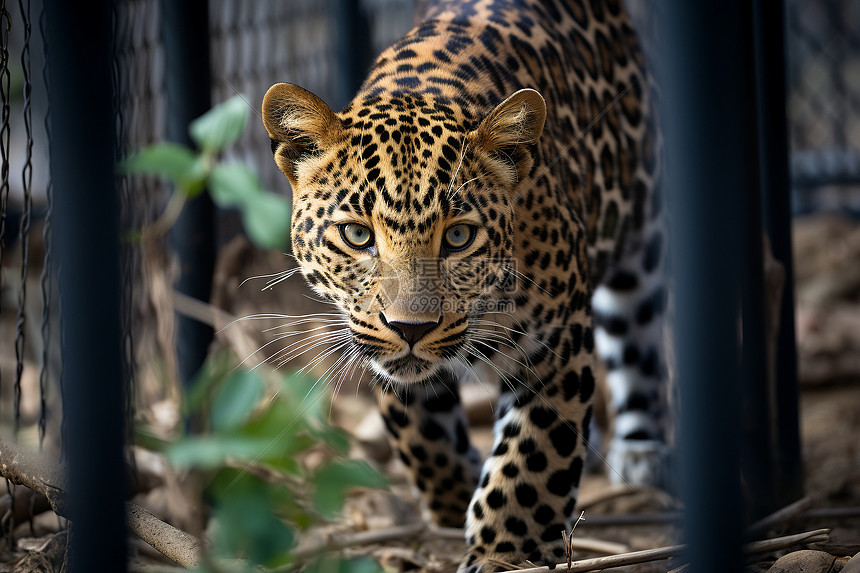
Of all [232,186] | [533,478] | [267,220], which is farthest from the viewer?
[533,478]

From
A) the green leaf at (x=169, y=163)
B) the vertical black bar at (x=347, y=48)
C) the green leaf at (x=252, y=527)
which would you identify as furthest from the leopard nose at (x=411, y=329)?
the vertical black bar at (x=347, y=48)

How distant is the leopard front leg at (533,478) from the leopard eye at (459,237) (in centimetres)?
71

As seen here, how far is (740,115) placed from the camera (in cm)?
164

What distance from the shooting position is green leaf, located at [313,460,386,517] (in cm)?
186

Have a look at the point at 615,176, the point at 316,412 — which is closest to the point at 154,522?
the point at 316,412

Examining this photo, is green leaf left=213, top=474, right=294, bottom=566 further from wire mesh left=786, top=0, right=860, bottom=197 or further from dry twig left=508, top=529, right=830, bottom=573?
wire mesh left=786, top=0, right=860, bottom=197

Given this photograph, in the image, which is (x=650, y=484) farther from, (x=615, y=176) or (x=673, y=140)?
(x=673, y=140)

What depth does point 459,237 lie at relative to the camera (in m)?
3.14

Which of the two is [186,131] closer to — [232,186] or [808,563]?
[232,186]

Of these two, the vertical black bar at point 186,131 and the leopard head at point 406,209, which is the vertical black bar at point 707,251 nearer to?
the leopard head at point 406,209

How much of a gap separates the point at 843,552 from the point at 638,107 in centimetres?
274

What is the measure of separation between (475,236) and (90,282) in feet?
5.71

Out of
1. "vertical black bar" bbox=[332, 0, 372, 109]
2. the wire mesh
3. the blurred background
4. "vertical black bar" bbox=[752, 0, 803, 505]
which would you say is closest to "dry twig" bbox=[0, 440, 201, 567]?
the blurred background

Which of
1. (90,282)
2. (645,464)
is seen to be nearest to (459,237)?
(90,282)
